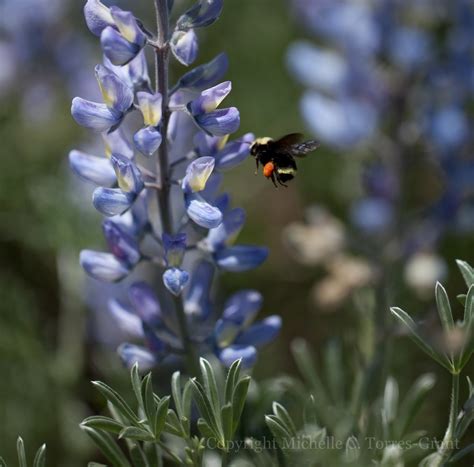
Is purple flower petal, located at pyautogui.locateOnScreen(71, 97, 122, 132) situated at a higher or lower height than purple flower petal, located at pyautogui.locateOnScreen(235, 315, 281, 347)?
higher

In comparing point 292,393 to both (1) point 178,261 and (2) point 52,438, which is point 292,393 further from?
(2) point 52,438

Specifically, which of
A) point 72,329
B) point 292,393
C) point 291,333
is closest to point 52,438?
point 72,329

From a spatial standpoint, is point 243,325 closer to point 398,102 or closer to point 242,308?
point 242,308

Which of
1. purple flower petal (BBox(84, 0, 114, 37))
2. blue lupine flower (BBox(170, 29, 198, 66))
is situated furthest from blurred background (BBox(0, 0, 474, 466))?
purple flower petal (BBox(84, 0, 114, 37))

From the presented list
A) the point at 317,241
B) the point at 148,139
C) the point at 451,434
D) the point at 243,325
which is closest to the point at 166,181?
the point at 148,139

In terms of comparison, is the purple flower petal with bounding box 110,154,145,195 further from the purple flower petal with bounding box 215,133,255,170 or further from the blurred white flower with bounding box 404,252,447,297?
the blurred white flower with bounding box 404,252,447,297

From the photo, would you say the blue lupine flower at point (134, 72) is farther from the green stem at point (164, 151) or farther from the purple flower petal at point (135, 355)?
the purple flower petal at point (135, 355)
